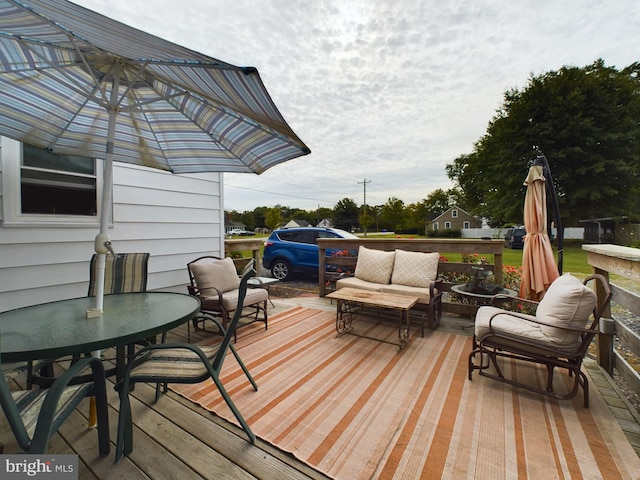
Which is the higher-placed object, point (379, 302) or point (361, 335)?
point (379, 302)

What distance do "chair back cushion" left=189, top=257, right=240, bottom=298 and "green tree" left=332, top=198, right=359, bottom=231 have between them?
49521 mm

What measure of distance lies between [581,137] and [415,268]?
1739 centimetres

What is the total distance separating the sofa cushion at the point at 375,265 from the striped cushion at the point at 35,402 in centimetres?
350

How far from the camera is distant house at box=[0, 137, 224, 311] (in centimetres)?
267

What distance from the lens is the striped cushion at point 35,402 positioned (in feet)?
3.79

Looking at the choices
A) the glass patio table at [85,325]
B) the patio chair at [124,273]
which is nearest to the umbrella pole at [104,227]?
the glass patio table at [85,325]

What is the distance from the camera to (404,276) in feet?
13.1

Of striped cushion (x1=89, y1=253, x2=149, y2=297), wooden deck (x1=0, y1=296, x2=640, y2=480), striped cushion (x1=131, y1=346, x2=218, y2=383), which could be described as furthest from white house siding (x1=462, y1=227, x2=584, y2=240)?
striped cushion (x1=131, y1=346, x2=218, y2=383)

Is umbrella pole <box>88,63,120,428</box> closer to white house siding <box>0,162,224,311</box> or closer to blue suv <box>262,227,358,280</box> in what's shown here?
white house siding <box>0,162,224,311</box>

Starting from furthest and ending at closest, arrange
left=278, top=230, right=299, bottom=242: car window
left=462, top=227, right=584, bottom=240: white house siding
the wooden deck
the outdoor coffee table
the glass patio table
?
left=462, top=227, right=584, bottom=240: white house siding → left=278, top=230, right=299, bottom=242: car window → the outdoor coffee table → the wooden deck → the glass patio table

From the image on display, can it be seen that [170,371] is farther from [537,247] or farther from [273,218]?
[273,218]

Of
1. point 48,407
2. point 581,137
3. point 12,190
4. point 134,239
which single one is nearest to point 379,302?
point 48,407

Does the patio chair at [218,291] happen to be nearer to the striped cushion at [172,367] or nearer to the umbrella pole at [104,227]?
the striped cushion at [172,367]

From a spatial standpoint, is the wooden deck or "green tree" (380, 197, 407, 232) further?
"green tree" (380, 197, 407, 232)
